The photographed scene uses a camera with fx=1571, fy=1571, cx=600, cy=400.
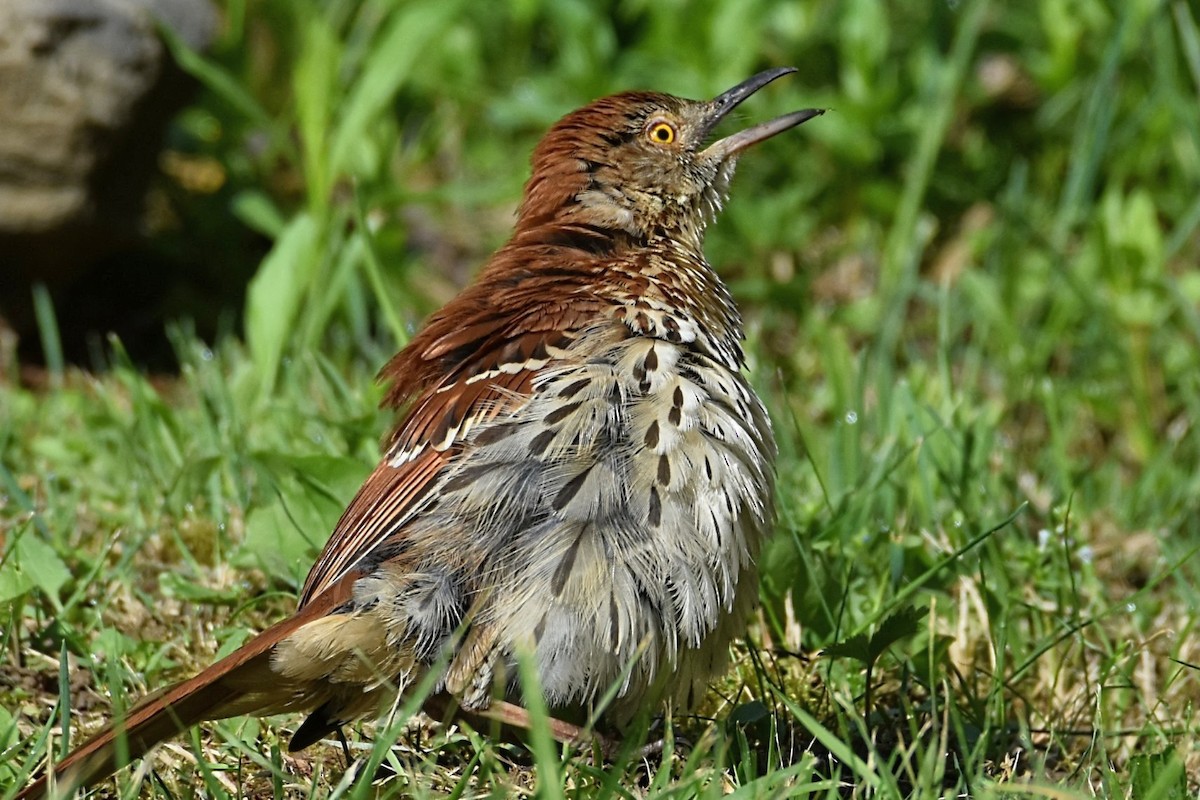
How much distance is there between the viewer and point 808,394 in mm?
6098

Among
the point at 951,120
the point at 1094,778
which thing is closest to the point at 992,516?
the point at 1094,778

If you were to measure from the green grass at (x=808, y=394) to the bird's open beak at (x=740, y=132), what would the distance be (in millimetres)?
660

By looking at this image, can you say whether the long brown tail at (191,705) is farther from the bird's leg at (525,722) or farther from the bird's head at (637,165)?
the bird's head at (637,165)

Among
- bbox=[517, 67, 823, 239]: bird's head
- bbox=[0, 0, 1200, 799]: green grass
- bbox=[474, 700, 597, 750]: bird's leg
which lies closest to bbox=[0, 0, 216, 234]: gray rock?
bbox=[0, 0, 1200, 799]: green grass

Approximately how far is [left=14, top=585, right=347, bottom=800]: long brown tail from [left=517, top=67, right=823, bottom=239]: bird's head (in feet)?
4.36

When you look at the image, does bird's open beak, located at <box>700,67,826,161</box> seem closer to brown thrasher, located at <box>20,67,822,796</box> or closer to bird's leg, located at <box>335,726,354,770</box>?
brown thrasher, located at <box>20,67,822,796</box>

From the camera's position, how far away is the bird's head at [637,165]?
13.4 feet

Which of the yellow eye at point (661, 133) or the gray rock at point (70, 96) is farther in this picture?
the gray rock at point (70, 96)

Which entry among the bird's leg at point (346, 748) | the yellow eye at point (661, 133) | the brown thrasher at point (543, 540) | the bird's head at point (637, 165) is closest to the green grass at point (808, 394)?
the bird's leg at point (346, 748)

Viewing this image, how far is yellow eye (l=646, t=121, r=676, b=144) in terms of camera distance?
4.21 metres

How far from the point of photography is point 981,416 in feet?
15.6

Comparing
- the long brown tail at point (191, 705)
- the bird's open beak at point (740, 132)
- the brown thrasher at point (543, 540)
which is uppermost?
the bird's open beak at point (740, 132)

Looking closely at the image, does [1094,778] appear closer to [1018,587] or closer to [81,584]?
[1018,587]

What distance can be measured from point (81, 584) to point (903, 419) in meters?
2.38
